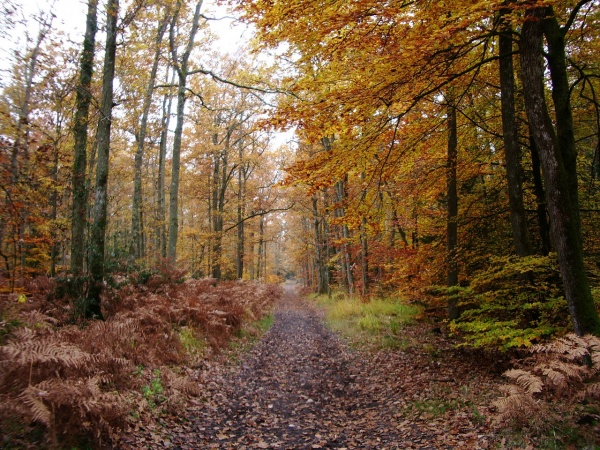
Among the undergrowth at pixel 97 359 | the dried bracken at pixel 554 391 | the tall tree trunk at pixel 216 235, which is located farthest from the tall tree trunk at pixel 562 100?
the tall tree trunk at pixel 216 235

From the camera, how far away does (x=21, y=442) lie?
3.20 metres

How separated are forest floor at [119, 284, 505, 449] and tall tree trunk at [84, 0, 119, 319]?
127 inches

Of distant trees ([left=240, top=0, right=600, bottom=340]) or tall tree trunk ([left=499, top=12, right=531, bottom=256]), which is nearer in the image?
distant trees ([left=240, top=0, right=600, bottom=340])

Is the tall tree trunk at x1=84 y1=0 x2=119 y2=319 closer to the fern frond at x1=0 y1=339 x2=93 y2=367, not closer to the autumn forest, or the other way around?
the autumn forest

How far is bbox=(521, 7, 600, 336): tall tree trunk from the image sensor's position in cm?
504

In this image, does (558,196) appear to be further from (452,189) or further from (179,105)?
(179,105)

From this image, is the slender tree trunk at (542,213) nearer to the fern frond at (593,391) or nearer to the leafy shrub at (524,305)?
the leafy shrub at (524,305)

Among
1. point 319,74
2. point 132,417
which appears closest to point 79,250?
point 132,417

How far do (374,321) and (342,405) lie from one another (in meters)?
5.76

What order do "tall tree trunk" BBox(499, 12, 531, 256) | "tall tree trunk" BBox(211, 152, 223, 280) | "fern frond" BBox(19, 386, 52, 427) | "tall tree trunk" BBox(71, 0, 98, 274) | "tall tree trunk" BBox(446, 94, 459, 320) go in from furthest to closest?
"tall tree trunk" BBox(211, 152, 223, 280)
"tall tree trunk" BBox(446, 94, 459, 320)
"tall tree trunk" BBox(71, 0, 98, 274)
"tall tree trunk" BBox(499, 12, 531, 256)
"fern frond" BBox(19, 386, 52, 427)

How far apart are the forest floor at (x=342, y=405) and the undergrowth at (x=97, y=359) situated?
0.47 m

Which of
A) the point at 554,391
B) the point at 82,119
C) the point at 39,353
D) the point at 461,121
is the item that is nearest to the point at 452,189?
the point at 461,121

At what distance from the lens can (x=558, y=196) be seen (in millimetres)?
5203

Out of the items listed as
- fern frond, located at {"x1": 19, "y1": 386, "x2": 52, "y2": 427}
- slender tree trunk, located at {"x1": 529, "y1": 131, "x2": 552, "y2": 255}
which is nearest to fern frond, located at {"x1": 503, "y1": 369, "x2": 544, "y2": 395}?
slender tree trunk, located at {"x1": 529, "y1": 131, "x2": 552, "y2": 255}
